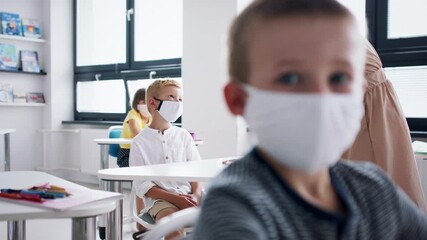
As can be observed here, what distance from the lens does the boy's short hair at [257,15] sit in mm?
602

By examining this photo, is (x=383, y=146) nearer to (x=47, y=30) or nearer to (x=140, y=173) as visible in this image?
(x=140, y=173)

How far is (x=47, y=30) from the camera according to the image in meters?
6.44

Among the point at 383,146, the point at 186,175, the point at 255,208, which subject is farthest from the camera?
the point at 186,175

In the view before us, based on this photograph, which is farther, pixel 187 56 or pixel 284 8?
pixel 187 56

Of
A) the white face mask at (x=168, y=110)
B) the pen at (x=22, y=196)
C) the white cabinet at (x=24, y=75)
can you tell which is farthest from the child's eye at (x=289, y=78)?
the white cabinet at (x=24, y=75)

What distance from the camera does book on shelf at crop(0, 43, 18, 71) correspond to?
19.6 feet

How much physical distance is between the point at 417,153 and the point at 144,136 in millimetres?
1560

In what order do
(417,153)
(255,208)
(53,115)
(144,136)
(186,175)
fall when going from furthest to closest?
(53,115)
(417,153)
(144,136)
(186,175)
(255,208)

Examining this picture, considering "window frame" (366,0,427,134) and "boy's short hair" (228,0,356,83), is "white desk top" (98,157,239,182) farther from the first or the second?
"window frame" (366,0,427,134)

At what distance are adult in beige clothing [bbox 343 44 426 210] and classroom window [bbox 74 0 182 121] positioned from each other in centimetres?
382

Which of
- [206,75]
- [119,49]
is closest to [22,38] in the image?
[119,49]

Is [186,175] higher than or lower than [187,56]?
lower

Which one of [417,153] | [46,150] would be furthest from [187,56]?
[46,150]

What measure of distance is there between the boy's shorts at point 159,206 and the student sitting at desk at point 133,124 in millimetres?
1635
